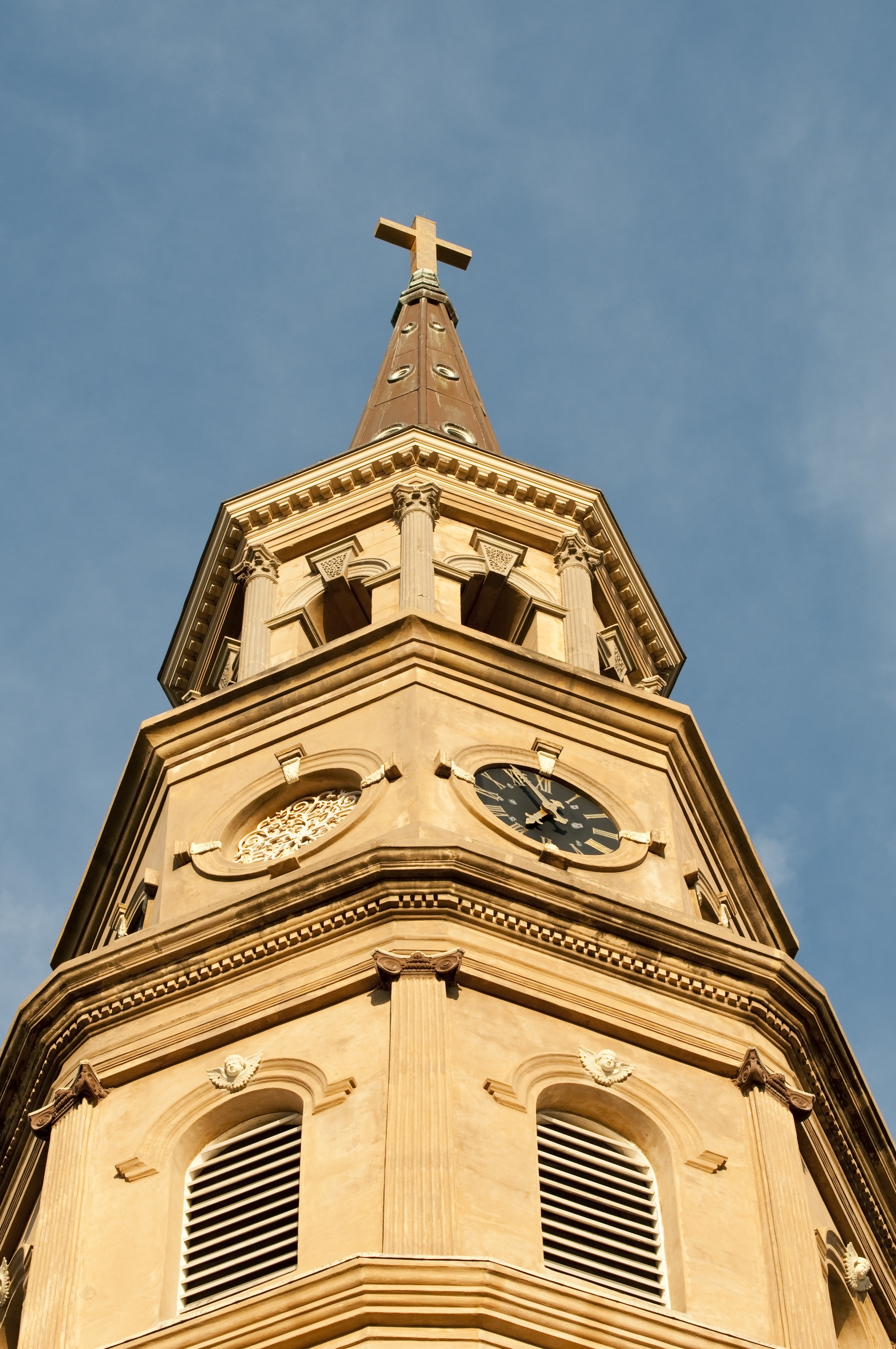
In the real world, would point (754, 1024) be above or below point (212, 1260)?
above

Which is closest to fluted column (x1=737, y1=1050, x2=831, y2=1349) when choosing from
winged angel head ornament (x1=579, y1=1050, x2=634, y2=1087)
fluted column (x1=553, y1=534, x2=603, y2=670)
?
winged angel head ornament (x1=579, y1=1050, x2=634, y2=1087)

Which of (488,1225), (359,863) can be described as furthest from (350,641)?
(488,1225)

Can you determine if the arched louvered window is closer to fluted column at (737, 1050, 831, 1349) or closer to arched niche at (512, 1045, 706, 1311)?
arched niche at (512, 1045, 706, 1311)

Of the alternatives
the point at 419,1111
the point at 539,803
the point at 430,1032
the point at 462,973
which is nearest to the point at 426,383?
the point at 539,803

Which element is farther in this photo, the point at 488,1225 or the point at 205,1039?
the point at 205,1039

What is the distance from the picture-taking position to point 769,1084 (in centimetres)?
3788

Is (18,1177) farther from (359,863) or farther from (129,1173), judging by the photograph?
(359,863)

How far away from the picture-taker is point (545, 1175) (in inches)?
1394

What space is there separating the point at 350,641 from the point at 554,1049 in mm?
9261

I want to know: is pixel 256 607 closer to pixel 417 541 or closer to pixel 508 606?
pixel 417 541

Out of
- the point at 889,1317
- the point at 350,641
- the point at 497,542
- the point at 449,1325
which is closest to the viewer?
the point at 449,1325

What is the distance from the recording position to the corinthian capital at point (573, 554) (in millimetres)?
51938

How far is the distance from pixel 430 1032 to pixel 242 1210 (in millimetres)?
2967

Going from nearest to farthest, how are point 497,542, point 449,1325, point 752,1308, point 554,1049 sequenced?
point 449,1325, point 752,1308, point 554,1049, point 497,542
